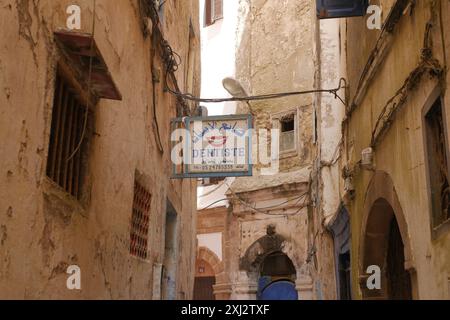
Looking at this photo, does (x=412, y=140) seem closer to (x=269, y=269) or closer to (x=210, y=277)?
(x=269, y=269)

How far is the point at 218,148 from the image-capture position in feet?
25.6

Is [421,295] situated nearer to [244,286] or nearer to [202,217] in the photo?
[244,286]

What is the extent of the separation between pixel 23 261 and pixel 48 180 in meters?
0.61

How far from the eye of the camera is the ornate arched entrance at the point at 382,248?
711 centimetres

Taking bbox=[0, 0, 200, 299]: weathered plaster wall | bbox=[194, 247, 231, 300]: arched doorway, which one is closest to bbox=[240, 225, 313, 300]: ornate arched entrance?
bbox=[194, 247, 231, 300]: arched doorway

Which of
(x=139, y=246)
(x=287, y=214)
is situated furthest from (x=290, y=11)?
(x=139, y=246)

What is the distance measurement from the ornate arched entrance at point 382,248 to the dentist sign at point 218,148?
1623mm

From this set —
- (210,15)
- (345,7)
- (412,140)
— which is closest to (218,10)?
(210,15)

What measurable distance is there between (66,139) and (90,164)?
0.50 metres

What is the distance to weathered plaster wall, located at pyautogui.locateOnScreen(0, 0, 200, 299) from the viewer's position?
3.18 m

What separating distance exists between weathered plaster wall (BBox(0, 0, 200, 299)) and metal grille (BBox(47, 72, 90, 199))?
8.0 inches

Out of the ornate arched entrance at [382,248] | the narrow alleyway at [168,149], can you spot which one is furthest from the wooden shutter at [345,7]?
the ornate arched entrance at [382,248]

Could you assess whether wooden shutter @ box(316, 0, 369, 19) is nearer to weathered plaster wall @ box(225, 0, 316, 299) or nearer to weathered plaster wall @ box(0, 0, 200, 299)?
weathered plaster wall @ box(0, 0, 200, 299)

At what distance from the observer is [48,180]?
12.4ft
